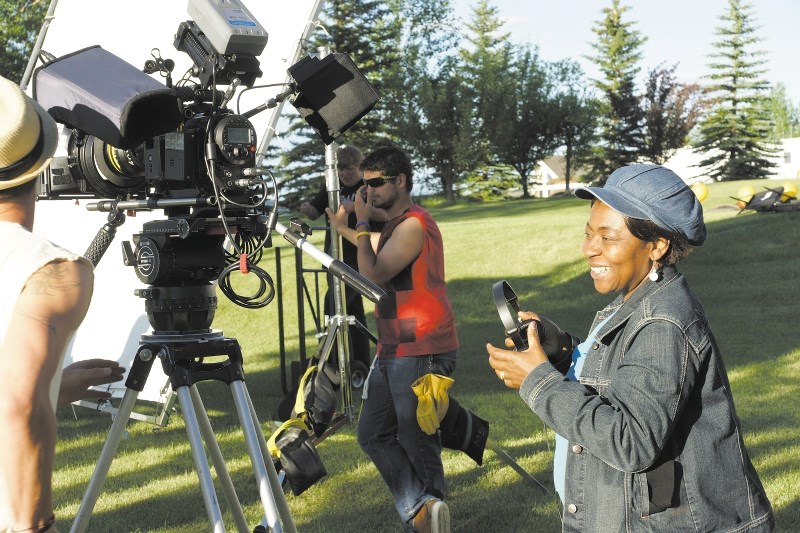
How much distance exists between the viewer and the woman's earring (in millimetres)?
2498

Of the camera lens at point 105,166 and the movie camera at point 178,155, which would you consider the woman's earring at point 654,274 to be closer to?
the movie camera at point 178,155

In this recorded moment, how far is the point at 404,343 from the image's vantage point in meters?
4.57

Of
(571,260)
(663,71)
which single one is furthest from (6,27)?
(663,71)

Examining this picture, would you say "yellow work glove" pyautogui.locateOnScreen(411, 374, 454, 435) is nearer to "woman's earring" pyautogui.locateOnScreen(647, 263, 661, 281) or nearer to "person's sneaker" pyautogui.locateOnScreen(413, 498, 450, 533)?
"person's sneaker" pyautogui.locateOnScreen(413, 498, 450, 533)

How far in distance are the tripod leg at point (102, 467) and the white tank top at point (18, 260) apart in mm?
1266

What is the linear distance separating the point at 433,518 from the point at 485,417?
10.6 ft

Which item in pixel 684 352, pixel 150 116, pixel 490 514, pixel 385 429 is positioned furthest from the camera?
pixel 490 514

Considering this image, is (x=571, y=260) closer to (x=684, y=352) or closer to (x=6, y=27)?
(x=684, y=352)

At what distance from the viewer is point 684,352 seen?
2.33m

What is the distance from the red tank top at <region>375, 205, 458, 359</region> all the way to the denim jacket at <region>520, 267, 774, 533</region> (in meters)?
2.11

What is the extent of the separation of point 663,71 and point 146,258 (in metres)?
54.8

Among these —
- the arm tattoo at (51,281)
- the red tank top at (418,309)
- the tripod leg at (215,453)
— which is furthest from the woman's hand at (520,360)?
the red tank top at (418,309)

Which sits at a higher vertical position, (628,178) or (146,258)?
(628,178)

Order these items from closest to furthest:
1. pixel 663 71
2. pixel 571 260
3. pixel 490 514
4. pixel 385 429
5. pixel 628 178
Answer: pixel 628 178 < pixel 385 429 < pixel 490 514 < pixel 571 260 < pixel 663 71
